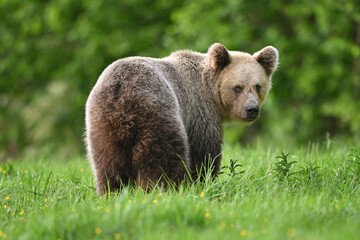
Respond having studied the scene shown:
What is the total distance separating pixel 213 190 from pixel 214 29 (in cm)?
941

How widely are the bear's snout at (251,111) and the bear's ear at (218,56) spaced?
2.18 feet

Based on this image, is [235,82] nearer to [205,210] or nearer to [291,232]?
[205,210]

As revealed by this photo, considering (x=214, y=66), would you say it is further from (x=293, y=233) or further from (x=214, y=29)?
(x=214, y=29)

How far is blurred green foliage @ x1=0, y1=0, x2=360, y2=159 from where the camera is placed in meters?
14.2

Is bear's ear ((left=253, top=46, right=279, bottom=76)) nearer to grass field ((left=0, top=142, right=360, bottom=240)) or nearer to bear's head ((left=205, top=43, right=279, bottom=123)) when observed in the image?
bear's head ((left=205, top=43, right=279, bottom=123))

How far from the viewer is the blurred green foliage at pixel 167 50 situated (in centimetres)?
1418

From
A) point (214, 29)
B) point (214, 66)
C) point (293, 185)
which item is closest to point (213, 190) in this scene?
point (293, 185)

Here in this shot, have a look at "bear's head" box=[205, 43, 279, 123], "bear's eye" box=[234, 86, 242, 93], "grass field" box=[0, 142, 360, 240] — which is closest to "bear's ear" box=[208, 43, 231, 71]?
"bear's head" box=[205, 43, 279, 123]

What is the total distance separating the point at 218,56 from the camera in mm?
6688

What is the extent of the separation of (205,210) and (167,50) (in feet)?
37.0

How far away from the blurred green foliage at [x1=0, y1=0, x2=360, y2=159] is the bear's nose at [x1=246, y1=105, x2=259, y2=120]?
681cm

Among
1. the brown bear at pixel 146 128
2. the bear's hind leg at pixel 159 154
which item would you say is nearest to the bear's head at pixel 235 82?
the brown bear at pixel 146 128

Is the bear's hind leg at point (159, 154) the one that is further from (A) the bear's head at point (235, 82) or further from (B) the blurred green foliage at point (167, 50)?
(B) the blurred green foliage at point (167, 50)

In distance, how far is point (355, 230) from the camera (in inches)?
153
